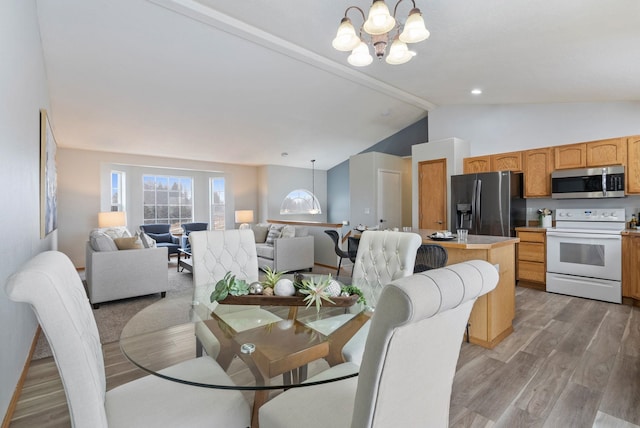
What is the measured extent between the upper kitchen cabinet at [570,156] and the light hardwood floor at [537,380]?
208cm

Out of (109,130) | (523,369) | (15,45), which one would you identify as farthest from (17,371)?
(109,130)

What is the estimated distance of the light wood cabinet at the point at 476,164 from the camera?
16.5ft

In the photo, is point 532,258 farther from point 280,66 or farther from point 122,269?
point 122,269

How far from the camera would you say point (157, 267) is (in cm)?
400

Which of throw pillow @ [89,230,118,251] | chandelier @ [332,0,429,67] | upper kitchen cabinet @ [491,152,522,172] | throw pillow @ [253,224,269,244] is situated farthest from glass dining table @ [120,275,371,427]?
throw pillow @ [253,224,269,244]

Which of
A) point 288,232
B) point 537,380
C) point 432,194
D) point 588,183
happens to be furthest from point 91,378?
point 432,194

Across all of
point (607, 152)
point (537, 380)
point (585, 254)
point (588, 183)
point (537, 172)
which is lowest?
point (537, 380)

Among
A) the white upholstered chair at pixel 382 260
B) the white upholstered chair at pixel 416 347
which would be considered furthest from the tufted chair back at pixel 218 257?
the white upholstered chair at pixel 416 347

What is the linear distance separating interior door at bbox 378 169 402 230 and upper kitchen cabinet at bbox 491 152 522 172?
228cm

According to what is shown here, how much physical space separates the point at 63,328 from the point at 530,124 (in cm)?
588

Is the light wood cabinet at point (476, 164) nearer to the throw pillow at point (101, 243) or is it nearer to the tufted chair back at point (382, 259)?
the tufted chair back at point (382, 259)

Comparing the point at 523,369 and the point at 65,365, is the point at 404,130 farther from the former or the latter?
the point at 65,365

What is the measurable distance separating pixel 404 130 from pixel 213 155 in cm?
443

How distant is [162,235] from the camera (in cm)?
668
